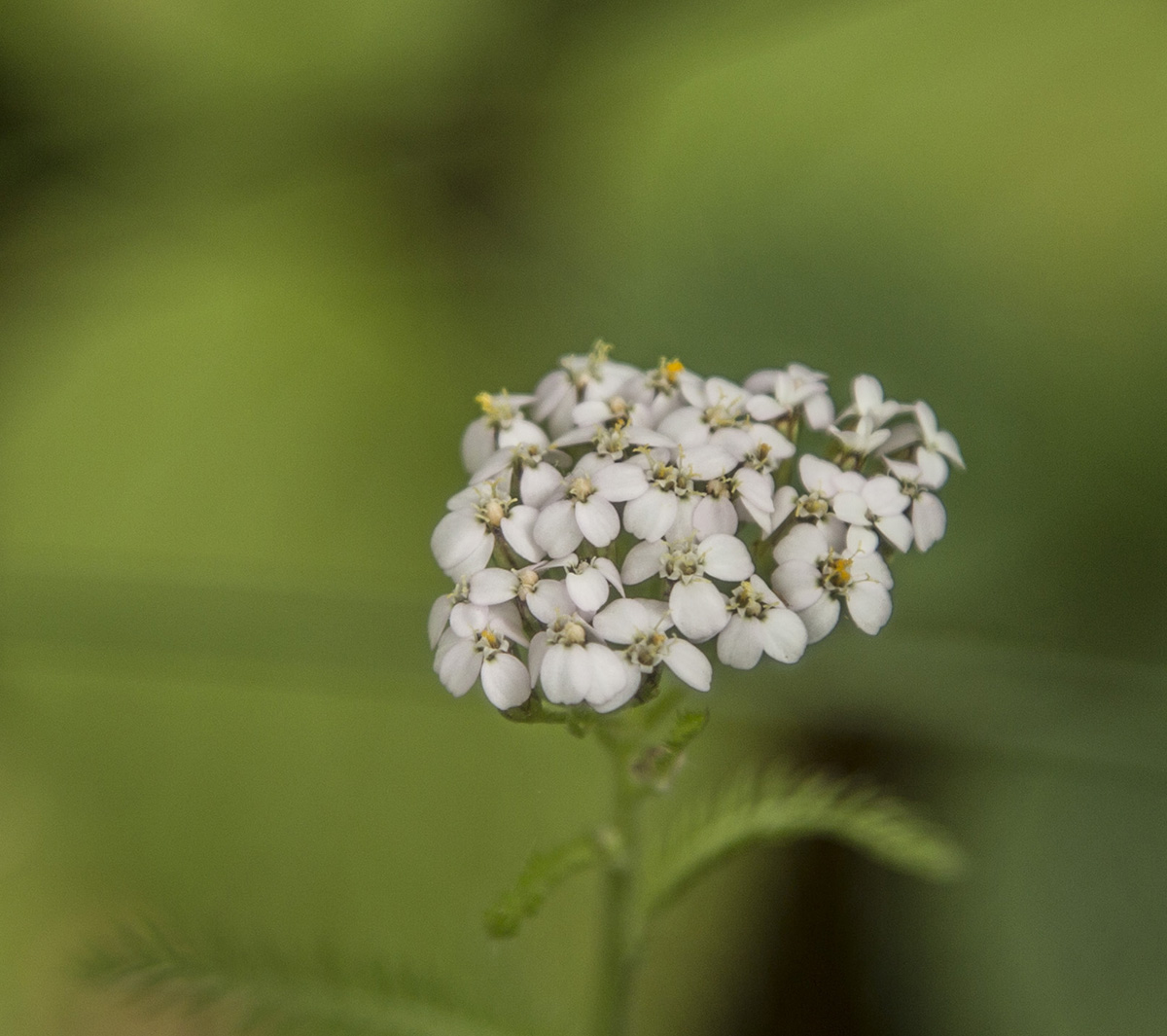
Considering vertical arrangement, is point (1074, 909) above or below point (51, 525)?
below

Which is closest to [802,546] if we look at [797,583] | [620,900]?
[797,583]

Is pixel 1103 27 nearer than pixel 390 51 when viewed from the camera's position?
Yes

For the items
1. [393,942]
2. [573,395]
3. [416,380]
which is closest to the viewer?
[573,395]

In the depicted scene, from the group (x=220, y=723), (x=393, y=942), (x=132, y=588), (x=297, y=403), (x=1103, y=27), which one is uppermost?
(x=1103, y=27)

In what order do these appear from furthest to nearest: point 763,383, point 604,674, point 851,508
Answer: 1. point 763,383
2. point 851,508
3. point 604,674

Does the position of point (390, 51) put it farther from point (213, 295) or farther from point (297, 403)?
point (297, 403)

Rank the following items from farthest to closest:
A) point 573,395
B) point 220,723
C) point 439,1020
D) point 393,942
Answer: point 220,723
point 393,942
point 439,1020
point 573,395

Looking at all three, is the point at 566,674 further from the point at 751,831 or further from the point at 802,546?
the point at 751,831

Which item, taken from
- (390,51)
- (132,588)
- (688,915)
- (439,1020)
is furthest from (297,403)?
(439,1020)
